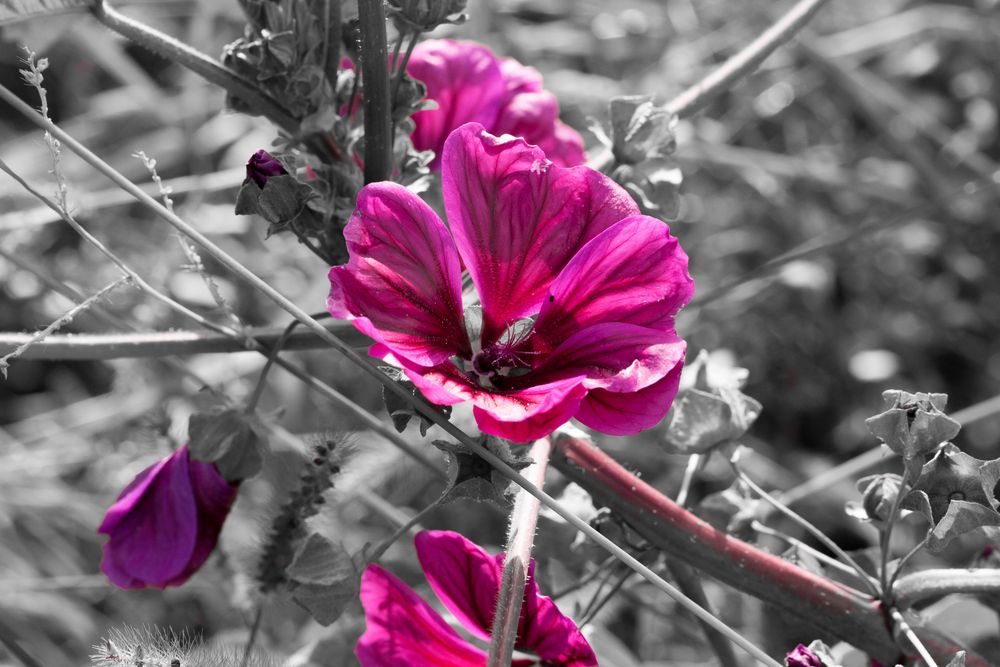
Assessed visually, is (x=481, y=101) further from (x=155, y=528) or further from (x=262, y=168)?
(x=155, y=528)

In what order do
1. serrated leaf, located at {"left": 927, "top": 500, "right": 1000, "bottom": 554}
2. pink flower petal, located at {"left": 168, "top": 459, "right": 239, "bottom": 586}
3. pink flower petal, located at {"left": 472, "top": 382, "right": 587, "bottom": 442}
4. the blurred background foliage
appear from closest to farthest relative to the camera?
1. pink flower petal, located at {"left": 472, "top": 382, "right": 587, "bottom": 442}
2. serrated leaf, located at {"left": 927, "top": 500, "right": 1000, "bottom": 554}
3. pink flower petal, located at {"left": 168, "top": 459, "right": 239, "bottom": 586}
4. the blurred background foliage

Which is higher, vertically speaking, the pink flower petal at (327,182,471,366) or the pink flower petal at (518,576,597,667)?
the pink flower petal at (327,182,471,366)

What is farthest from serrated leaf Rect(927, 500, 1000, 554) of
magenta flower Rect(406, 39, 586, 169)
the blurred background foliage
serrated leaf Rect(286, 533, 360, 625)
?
the blurred background foliage

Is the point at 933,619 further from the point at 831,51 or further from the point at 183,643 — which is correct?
the point at 831,51

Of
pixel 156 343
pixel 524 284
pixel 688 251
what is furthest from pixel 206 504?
pixel 688 251

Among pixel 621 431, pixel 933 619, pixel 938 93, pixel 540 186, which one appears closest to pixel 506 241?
pixel 540 186

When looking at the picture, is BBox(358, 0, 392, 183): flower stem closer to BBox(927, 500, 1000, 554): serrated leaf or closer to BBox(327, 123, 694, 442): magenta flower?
BBox(327, 123, 694, 442): magenta flower
